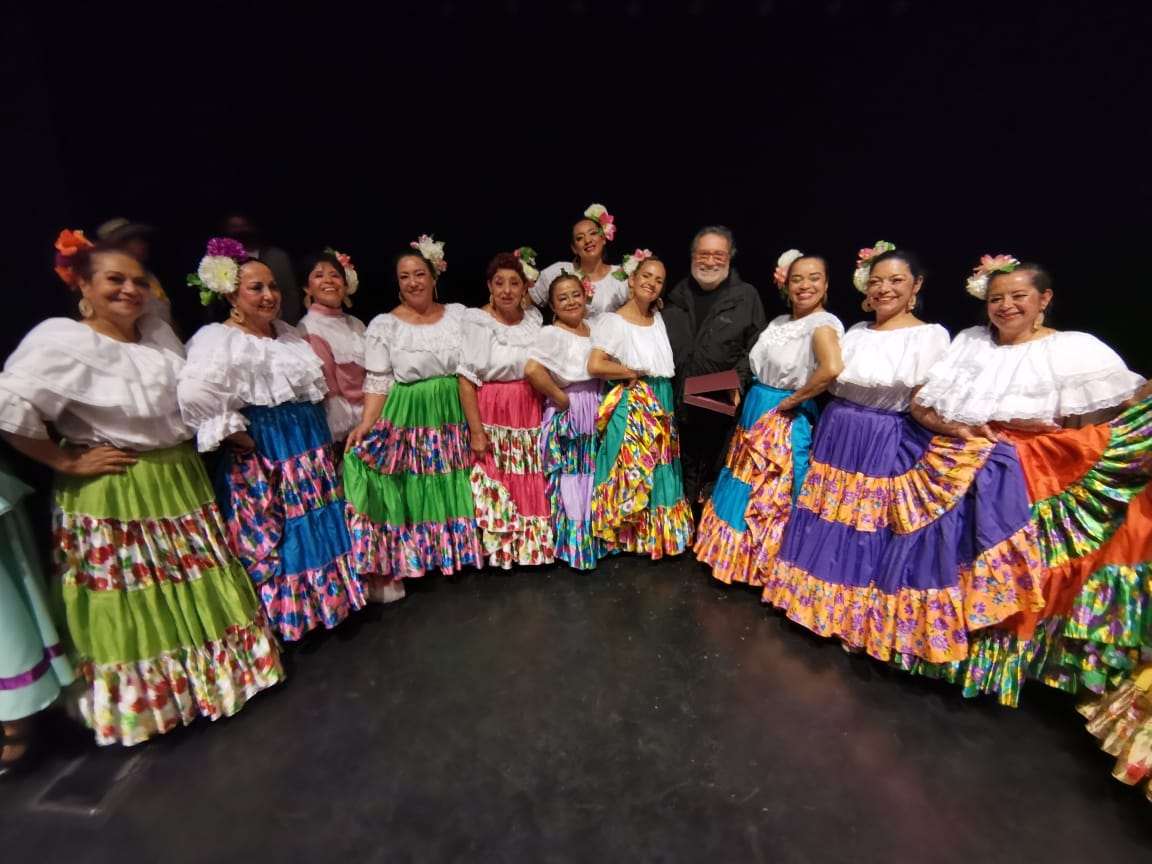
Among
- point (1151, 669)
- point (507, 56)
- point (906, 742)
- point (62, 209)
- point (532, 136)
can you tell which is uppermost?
point (507, 56)

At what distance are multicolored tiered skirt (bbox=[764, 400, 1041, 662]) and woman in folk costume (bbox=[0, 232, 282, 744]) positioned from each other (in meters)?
2.44

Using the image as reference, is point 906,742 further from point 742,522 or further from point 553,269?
point 553,269

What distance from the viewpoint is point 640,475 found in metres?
2.75

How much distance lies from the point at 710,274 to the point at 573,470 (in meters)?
1.25

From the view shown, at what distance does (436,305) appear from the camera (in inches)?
104

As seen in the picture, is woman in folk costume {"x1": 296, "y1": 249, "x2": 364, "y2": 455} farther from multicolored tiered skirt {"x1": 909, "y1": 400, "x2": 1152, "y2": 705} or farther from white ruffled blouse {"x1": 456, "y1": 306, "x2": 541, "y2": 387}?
multicolored tiered skirt {"x1": 909, "y1": 400, "x2": 1152, "y2": 705}

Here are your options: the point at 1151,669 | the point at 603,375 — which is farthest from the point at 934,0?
the point at 1151,669

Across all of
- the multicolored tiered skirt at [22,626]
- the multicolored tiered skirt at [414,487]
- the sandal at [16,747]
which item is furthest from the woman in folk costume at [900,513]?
the sandal at [16,747]

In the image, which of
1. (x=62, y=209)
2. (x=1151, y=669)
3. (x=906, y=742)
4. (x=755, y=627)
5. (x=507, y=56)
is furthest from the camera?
(x=507, y=56)

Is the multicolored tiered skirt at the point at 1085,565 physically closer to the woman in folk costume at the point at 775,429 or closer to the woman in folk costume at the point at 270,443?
the woman in folk costume at the point at 775,429

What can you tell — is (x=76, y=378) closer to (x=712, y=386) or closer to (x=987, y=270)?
(x=712, y=386)

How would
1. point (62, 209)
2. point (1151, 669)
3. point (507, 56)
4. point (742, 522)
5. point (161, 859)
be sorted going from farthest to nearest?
point (507, 56) → point (742, 522) → point (62, 209) → point (1151, 669) → point (161, 859)

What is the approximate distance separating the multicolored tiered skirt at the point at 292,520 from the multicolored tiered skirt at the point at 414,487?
0.11 m

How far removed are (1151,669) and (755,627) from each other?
4.36ft
